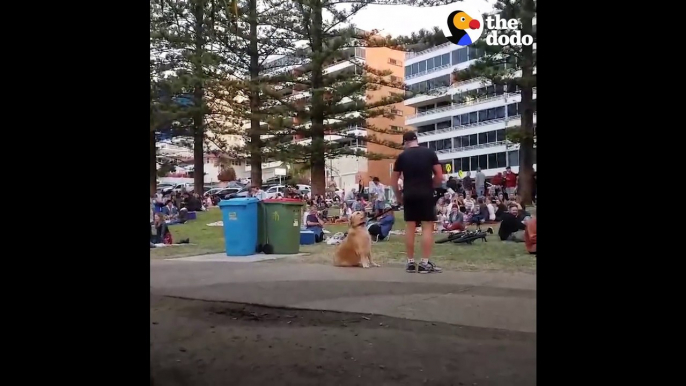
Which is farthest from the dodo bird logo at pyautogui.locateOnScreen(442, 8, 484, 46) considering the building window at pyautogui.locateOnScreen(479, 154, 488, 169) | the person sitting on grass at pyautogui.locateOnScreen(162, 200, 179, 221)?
the person sitting on grass at pyautogui.locateOnScreen(162, 200, 179, 221)

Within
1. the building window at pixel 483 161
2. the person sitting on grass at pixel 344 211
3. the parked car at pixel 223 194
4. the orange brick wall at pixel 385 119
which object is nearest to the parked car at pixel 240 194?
the parked car at pixel 223 194

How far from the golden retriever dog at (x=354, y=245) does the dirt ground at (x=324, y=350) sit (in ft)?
3.25

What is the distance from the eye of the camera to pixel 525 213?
13.9ft

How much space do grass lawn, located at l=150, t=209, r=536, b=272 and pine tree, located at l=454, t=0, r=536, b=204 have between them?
71 centimetres

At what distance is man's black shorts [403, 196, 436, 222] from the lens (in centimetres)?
490

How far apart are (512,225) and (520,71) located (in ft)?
4.30

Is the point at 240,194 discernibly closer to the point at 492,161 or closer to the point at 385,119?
the point at 385,119

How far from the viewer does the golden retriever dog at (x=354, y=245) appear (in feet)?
17.6

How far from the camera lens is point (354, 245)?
5422mm

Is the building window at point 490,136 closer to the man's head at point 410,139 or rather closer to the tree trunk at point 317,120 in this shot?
the man's head at point 410,139

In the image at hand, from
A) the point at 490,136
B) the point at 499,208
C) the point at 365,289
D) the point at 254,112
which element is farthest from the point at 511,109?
the point at 254,112
